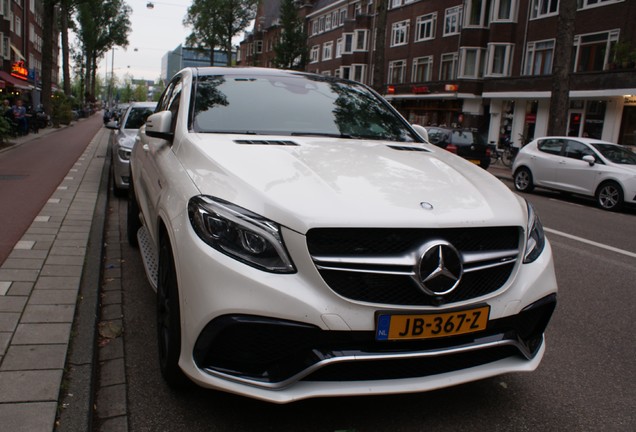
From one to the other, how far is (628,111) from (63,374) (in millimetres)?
27194

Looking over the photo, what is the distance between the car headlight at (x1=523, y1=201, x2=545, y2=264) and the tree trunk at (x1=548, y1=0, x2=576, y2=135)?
16908mm

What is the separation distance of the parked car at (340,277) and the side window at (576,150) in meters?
11.3

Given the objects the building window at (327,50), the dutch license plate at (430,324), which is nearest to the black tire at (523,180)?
the dutch license plate at (430,324)

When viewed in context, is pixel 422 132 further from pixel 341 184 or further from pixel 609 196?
pixel 609 196

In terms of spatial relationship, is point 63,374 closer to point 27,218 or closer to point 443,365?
point 443,365

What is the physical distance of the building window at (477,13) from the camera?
112 ft

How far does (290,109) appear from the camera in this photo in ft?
12.9

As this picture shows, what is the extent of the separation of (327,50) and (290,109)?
5331 centimetres

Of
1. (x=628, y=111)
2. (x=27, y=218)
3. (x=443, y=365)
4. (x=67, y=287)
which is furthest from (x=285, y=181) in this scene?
Answer: (x=628, y=111)

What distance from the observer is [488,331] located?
2639mm

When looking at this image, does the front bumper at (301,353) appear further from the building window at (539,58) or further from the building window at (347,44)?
the building window at (347,44)

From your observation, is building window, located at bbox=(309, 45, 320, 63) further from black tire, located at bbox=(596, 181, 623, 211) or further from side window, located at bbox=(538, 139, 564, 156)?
black tire, located at bbox=(596, 181, 623, 211)

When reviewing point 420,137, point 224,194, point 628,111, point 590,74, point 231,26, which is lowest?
point 224,194

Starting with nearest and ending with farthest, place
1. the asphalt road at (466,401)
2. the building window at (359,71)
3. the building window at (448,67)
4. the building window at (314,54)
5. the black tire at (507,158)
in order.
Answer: the asphalt road at (466,401) < the black tire at (507,158) < the building window at (448,67) < the building window at (359,71) < the building window at (314,54)
